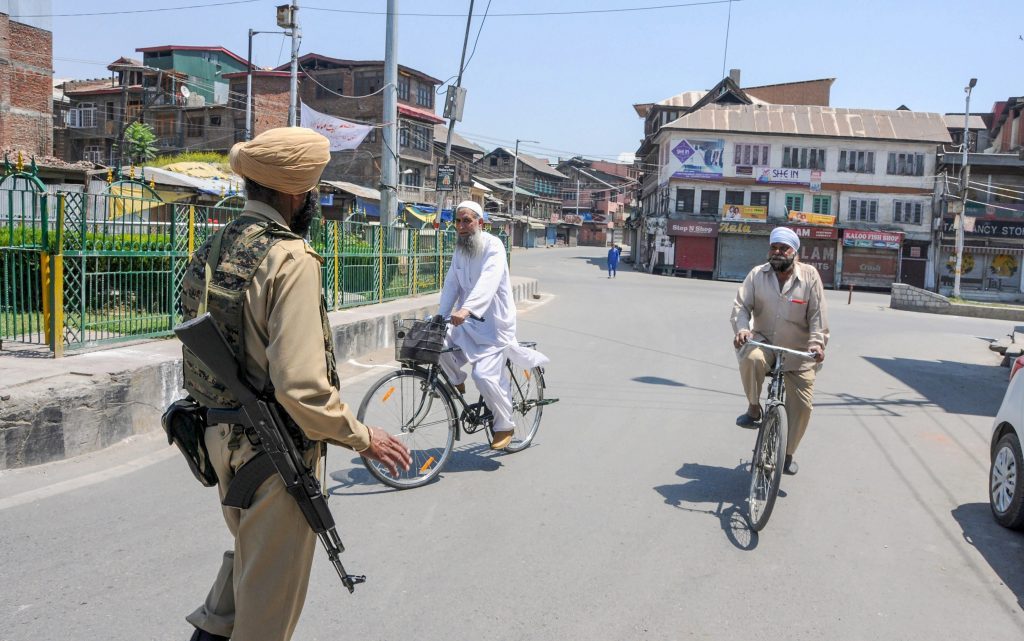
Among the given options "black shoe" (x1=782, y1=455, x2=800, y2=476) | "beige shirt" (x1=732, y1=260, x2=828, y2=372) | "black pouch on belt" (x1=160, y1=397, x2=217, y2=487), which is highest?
"beige shirt" (x1=732, y1=260, x2=828, y2=372)

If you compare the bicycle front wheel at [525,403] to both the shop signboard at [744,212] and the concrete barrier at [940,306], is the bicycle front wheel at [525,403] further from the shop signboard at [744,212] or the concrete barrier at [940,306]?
the shop signboard at [744,212]

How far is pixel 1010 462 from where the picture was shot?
5.30m

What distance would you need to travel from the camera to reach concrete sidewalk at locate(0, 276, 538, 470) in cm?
569

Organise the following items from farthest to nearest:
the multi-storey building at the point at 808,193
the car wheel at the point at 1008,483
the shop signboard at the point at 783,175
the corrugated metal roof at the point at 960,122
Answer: the corrugated metal roof at the point at 960,122, the shop signboard at the point at 783,175, the multi-storey building at the point at 808,193, the car wheel at the point at 1008,483

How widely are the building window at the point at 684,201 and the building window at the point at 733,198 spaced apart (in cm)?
217

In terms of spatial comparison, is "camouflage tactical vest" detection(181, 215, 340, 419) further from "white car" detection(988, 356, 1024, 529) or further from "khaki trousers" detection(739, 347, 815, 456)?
"white car" detection(988, 356, 1024, 529)

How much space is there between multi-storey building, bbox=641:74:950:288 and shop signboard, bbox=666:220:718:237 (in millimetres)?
61

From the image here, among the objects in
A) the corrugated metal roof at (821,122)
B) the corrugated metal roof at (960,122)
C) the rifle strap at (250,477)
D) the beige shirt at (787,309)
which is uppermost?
the corrugated metal roof at (960,122)

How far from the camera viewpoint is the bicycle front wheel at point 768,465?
489 cm

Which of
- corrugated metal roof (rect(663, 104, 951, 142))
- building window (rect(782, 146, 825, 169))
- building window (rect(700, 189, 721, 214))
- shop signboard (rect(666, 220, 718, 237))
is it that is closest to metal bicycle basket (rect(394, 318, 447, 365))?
shop signboard (rect(666, 220, 718, 237))

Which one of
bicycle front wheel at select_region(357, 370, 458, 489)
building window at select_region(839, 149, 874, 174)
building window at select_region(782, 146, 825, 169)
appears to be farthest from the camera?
building window at select_region(782, 146, 825, 169)

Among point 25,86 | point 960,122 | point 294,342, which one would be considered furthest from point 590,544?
point 960,122

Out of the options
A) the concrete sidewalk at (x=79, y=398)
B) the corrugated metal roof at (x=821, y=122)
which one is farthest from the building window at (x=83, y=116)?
the concrete sidewalk at (x=79, y=398)

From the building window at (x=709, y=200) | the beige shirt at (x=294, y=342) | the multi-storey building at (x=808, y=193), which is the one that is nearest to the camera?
the beige shirt at (x=294, y=342)
